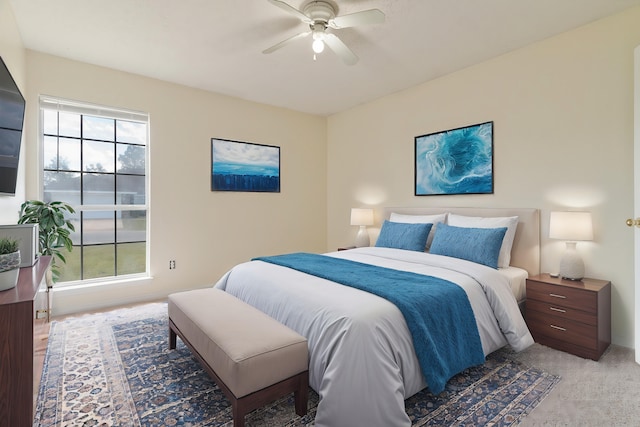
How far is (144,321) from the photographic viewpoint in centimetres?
310

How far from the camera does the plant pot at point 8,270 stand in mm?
1523

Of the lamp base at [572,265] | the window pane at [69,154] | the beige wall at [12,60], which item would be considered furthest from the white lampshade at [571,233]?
the window pane at [69,154]

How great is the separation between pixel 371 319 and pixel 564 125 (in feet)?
8.50

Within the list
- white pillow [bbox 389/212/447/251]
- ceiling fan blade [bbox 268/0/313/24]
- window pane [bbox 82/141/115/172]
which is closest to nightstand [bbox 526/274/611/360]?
white pillow [bbox 389/212/447/251]

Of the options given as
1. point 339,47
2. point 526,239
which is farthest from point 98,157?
point 526,239

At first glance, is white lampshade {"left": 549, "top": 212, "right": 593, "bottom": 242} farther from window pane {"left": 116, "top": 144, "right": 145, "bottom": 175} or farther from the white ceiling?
window pane {"left": 116, "top": 144, "right": 145, "bottom": 175}

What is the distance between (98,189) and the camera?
361cm

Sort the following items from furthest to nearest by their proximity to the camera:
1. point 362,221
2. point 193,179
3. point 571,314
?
point 362,221 < point 193,179 < point 571,314

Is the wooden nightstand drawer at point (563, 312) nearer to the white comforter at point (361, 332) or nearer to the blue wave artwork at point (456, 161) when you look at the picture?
the white comforter at point (361, 332)

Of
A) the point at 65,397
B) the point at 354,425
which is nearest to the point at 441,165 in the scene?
the point at 354,425

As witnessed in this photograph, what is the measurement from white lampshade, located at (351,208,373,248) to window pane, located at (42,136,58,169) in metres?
3.51

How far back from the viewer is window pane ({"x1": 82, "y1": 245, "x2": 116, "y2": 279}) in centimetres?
356

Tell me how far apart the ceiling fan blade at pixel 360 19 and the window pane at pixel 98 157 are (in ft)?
9.45

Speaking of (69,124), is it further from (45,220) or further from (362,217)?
(362,217)
